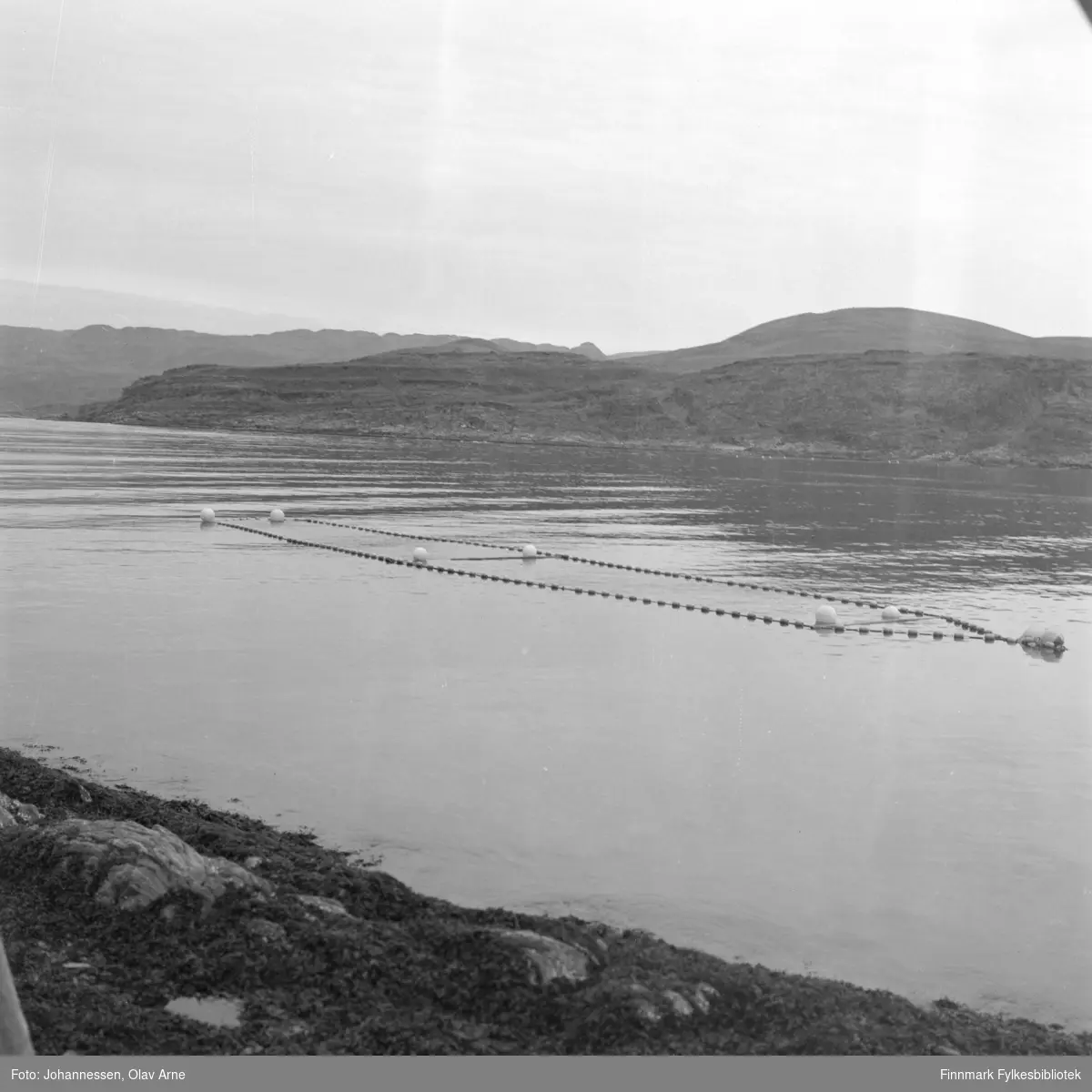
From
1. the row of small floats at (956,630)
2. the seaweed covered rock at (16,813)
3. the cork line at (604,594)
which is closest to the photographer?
the seaweed covered rock at (16,813)

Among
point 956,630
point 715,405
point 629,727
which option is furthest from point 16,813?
point 715,405

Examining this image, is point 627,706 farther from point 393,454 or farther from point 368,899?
point 393,454

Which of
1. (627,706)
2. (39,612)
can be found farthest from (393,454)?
(627,706)

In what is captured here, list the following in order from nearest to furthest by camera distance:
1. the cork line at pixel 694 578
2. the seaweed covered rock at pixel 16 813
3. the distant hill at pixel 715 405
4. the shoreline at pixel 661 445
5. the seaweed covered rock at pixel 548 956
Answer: the seaweed covered rock at pixel 548 956 → the seaweed covered rock at pixel 16 813 → the cork line at pixel 694 578 → the shoreline at pixel 661 445 → the distant hill at pixel 715 405

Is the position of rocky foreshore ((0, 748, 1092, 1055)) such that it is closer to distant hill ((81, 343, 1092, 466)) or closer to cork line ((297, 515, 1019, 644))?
cork line ((297, 515, 1019, 644))

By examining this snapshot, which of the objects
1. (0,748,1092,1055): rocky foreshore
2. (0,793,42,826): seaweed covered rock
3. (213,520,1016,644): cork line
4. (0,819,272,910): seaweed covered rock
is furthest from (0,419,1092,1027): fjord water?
(0,819,272,910): seaweed covered rock

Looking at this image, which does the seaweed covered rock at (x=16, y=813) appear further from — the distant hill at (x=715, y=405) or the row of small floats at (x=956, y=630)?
the distant hill at (x=715, y=405)

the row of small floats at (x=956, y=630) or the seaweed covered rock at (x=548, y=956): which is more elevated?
the row of small floats at (x=956, y=630)

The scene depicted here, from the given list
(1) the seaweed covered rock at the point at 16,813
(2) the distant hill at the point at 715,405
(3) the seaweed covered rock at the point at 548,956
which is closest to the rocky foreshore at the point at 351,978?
(3) the seaweed covered rock at the point at 548,956
